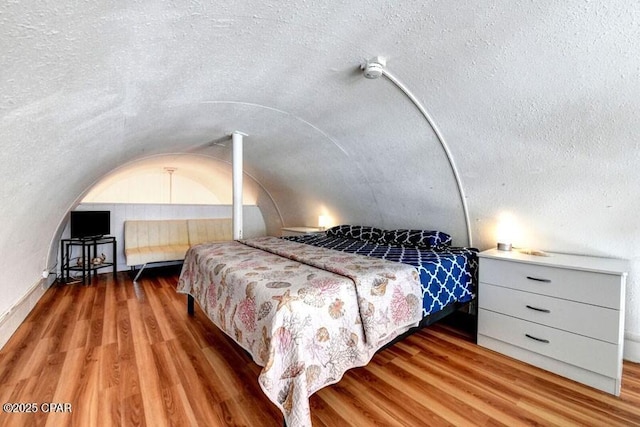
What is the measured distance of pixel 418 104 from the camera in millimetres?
2018

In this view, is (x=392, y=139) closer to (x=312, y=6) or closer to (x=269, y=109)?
(x=269, y=109)

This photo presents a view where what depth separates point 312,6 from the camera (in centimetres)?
128

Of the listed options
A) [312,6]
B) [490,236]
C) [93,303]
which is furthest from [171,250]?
[490,236]

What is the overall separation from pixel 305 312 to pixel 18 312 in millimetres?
2706

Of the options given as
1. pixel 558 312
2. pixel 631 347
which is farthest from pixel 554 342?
pixel 631 347

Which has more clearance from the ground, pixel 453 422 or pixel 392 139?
pixel 392 139

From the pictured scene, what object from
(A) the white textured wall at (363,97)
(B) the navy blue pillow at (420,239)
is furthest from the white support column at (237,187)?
(B) the navy blue pillow at (420,239)

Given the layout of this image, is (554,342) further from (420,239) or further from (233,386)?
(233,386)

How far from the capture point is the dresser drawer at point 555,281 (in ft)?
5.20

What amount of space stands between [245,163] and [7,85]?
133 inches

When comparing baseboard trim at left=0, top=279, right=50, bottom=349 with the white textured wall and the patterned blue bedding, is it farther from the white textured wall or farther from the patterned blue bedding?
the patterned blue bedding

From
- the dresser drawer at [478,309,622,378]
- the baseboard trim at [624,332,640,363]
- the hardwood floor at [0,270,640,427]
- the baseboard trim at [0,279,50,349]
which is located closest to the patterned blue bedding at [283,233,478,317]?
the dresser drawer at [478,309,622,378]

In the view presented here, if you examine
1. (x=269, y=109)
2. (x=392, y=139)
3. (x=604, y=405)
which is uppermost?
(x=269, y=109)

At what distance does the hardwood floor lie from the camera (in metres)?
1.35
